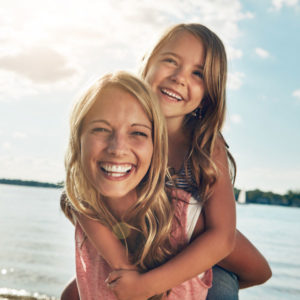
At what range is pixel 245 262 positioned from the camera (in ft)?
8.45

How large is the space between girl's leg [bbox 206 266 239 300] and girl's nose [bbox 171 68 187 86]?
1.07 m

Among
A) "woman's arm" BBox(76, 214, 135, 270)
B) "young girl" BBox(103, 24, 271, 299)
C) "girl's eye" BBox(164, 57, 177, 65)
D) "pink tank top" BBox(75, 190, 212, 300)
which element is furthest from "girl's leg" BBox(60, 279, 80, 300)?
"girl's eye" BBox(164, 57, 177, 65)

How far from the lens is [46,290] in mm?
7602

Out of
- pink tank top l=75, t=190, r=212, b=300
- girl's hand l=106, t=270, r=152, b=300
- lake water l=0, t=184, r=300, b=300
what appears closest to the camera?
girl's hand l=106, t=270, r=152, b=300

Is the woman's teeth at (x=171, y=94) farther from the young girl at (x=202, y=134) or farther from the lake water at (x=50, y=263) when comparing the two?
the lake water at (x=50, y=263)

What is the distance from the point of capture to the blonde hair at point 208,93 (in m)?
2.58

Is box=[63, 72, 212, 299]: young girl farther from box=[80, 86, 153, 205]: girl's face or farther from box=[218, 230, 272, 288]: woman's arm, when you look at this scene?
box=[218, 230, 272, 288]: woman's arm

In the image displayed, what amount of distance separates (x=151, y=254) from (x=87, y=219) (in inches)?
14.7

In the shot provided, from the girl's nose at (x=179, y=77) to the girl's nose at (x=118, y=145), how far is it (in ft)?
2.16

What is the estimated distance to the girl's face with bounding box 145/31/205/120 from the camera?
8.73ft

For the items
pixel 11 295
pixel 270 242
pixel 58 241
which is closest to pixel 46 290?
pixel 11 295

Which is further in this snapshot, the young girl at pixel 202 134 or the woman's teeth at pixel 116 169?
the young girl at pixel 202 134

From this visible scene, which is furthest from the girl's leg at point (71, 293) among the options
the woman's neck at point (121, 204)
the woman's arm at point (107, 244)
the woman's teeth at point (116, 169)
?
the woman's teeth at point (116, 169)

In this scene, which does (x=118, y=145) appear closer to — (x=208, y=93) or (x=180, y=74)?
(x=180, y=74)
